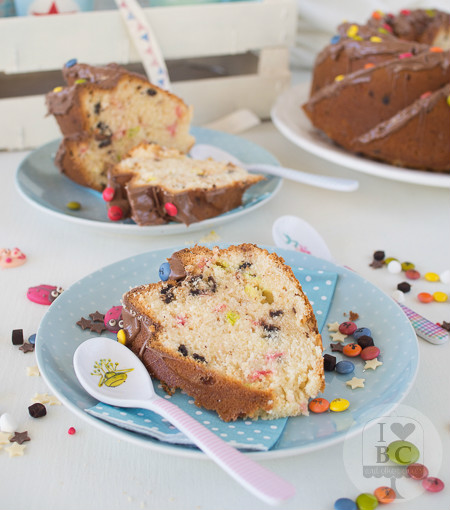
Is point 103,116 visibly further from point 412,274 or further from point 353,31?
point 412,274

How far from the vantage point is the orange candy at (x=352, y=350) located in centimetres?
100

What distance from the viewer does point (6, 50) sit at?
1.85 m

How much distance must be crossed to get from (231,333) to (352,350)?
0.20 metres

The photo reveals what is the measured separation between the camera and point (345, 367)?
970 millimetres

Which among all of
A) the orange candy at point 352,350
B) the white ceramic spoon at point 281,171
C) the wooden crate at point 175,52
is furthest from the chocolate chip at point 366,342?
the wooden crate at point 175,52

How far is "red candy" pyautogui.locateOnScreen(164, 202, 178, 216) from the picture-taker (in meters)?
1.42

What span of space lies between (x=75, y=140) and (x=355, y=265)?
84 centimetres

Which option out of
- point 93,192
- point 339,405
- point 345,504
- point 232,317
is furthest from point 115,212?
point 345,504

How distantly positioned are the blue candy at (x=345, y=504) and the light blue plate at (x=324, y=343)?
81mm

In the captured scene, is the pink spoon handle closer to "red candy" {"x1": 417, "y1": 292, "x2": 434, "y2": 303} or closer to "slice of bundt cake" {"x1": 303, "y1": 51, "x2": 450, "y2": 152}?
"red candy" {"x1": 417, "y1": 292, "x2": 434, "y2": 303}

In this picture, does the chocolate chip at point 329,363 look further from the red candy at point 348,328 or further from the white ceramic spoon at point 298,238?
the white ceramic spoon at point 298,238

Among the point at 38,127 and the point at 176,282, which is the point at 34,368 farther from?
the point at 38,127

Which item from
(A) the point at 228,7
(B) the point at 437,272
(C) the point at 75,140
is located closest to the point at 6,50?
(C) the point at 75,140

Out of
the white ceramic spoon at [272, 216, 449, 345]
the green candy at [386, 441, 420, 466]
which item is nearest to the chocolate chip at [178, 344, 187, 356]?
the green candy at [386, 441, 420, 466]
